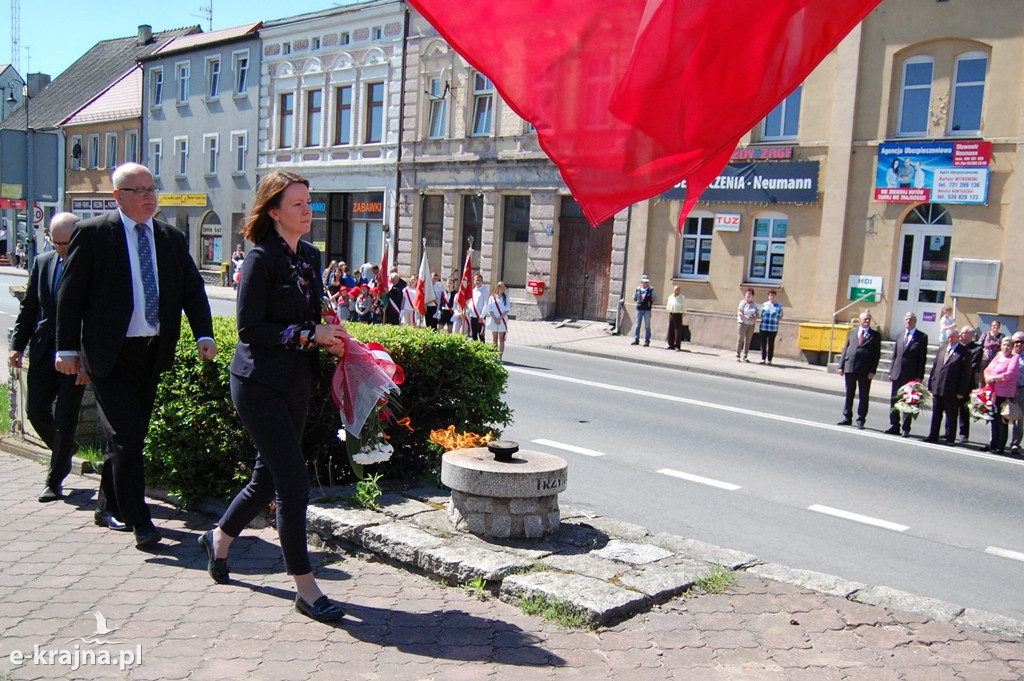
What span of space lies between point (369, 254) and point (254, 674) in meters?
32.8

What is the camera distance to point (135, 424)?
16.2ft

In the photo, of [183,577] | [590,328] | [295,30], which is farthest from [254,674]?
[295,30]

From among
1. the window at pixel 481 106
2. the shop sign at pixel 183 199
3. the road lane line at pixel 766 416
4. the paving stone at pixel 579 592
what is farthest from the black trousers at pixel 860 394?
the shop sign at pixel 183 199

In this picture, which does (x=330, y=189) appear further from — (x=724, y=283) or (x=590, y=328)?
(x=724, y=283)

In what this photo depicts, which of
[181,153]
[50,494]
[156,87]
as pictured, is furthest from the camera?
[156,87]

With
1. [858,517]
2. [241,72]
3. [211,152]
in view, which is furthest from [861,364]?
[211,152]

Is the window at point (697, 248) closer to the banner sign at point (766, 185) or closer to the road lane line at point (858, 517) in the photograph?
the banner sign at point (766, 185)

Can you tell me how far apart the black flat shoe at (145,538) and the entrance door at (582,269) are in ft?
77.0

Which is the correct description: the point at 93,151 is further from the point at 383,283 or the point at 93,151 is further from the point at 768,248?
the point at 768,248

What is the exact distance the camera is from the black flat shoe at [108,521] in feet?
17.1

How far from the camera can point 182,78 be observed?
43.8 metres

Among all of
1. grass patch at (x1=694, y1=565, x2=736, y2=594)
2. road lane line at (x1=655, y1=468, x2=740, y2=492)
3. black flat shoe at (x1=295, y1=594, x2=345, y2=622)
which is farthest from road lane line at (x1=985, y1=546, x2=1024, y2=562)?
black flat shoe at (x1=295, y1=594, x2=345, y2=622)

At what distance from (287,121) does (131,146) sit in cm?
1433

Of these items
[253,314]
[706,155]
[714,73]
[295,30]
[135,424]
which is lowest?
[135,424]
